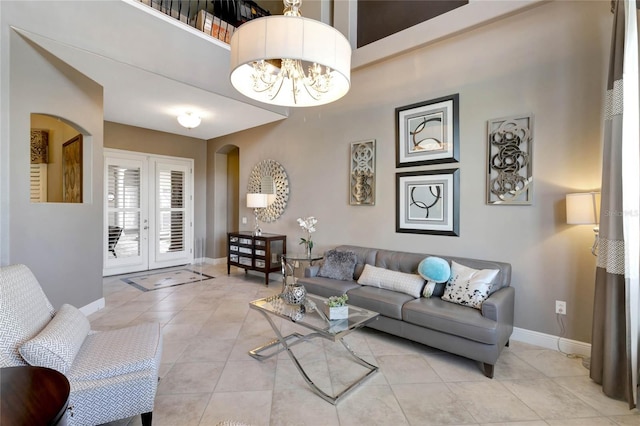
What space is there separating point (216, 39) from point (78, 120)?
1908mm

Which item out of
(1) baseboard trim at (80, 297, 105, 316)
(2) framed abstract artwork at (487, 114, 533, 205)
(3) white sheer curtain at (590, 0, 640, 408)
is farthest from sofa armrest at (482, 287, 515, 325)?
(1) baseboard trim at (80, 297, 105, 316)

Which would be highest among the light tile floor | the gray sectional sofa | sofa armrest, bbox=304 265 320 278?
sofa armrest, bbox=304 265 320 278

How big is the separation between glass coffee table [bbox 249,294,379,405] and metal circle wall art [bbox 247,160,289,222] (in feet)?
8.97

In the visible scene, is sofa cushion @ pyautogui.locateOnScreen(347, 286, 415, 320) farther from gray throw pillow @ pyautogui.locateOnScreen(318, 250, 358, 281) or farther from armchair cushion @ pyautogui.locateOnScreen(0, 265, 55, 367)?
armchair cushion @ pyautogui.locateOnScreen(0, 265, 55, 367)

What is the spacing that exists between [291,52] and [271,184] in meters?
3.87

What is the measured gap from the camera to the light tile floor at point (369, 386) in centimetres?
189

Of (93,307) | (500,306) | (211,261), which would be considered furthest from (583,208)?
(211,261)

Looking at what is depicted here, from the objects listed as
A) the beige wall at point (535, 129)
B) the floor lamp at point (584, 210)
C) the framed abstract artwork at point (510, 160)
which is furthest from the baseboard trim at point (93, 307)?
the floor lamp at point (584, 210)

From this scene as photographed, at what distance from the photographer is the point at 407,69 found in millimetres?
3744

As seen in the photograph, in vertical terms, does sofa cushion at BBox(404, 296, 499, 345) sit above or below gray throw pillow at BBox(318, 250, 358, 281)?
below

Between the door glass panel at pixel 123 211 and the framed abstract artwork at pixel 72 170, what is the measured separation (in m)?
0.99

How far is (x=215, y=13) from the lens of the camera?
4.79 meters

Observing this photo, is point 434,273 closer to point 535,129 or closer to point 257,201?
point 535,129

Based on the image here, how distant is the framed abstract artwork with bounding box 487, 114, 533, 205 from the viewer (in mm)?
2920
